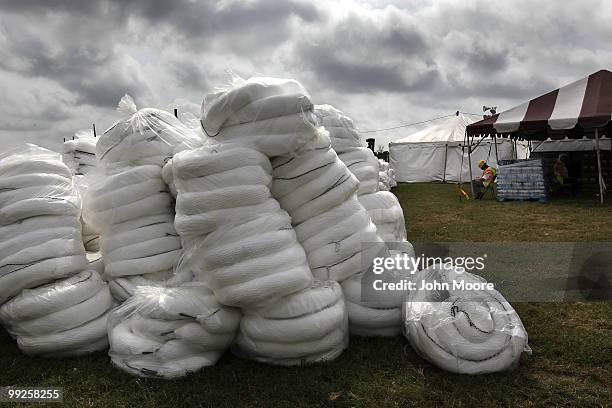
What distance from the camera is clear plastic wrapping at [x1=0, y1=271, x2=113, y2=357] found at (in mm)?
2766

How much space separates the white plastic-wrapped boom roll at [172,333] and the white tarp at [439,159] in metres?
16.7

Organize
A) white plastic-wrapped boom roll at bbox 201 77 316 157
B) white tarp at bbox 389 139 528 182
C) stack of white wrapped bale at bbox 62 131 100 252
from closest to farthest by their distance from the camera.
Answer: white plastic-wrapped boom roll at bbox 201 77 316 157 < stack of white wrapped bale at bbox 62 131 100 252 < white tarp at bbox 389 139 528 182

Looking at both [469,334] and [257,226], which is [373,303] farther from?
[257,226]

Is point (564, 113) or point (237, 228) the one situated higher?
point (564, 113)

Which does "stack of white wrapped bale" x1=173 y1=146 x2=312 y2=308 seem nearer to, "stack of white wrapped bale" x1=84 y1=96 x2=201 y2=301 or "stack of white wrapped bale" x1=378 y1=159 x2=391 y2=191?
A: "stack of white wrapped bale" x1=84 y1=96 x2=201 y2=301

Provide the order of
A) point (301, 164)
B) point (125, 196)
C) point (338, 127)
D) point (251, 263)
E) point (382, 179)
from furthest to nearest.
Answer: point (382, 179)
point (338, 127)
point (125, 196)
point (301, 164)
point (251, 263)

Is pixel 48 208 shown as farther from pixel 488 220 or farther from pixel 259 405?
pixel 488 220

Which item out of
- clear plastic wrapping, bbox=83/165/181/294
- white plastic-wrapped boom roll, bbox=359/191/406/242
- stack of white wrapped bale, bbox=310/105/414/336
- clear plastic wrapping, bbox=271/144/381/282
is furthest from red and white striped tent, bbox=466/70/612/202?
clear plastic wrapping, bbox=83/165/181/294

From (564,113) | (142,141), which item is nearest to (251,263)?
(142,141)

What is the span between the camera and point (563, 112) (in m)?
9.80

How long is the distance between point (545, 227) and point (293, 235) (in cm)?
596

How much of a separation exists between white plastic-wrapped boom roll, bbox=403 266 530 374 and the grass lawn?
0.24 feet

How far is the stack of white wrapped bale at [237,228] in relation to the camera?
241cm

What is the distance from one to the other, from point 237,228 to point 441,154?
17378 mm
